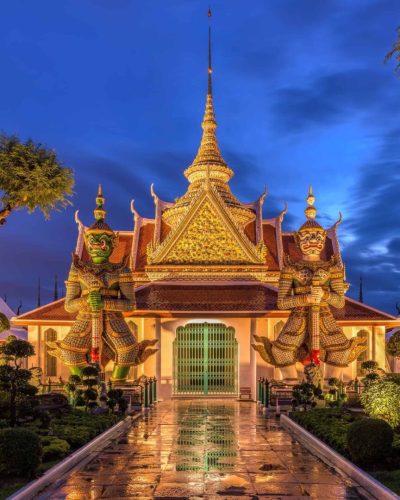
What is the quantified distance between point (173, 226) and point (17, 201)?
9480 mm

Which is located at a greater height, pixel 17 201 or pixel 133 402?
pixel 17 201

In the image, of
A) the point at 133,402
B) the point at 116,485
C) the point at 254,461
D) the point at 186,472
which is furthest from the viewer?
the point at 133,402

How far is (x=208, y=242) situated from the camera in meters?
23.8

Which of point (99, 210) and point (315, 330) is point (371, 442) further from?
point (99, 210)

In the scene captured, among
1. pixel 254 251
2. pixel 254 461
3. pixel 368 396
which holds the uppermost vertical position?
pixel 254 251

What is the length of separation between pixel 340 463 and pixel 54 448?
14.2ft

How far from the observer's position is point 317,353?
62.4 ft

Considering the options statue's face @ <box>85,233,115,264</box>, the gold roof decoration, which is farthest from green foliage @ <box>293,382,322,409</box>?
the gold roof decoration

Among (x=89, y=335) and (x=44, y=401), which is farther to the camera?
(x=89, y=335)

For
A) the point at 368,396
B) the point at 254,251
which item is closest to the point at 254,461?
the point at 368,396

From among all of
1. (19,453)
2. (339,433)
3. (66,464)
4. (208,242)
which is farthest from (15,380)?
(208,242)

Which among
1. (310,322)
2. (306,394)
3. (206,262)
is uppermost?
(206,262)

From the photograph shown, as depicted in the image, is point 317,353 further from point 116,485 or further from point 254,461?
point 116,485

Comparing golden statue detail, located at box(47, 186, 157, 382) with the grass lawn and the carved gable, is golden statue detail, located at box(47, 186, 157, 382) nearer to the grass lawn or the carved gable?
the carved gable
